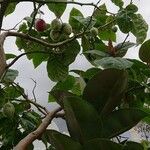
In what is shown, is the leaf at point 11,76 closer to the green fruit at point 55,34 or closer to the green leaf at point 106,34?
the green fruit at point 55,34

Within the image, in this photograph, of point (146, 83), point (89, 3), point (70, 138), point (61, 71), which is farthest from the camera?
point (61, 71)

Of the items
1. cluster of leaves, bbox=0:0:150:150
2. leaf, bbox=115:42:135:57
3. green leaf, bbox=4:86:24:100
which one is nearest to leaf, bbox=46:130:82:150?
cluster of leaves, bbox=0:0:150:150

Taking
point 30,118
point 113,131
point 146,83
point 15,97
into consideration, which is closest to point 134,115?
point 113,131

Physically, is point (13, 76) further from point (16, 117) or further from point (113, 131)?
point (113, 131)

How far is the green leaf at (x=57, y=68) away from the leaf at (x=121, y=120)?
0.72 meters

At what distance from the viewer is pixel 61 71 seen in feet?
4.41

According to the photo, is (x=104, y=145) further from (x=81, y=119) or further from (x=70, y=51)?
(x=70, y=51)

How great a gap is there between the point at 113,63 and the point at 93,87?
36 centimetres

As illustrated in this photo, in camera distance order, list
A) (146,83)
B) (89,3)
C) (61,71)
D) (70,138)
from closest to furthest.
A: (70,138) → (146,83) → (89,3) → (61,71)

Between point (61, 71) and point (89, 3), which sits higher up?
point (89, 3)

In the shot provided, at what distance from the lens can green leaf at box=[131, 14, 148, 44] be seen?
55.1 inches

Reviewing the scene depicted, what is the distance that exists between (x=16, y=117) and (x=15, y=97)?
0.17 metres

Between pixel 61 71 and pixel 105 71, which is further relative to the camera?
pixel 61 71

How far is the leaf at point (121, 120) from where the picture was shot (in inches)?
24.1
